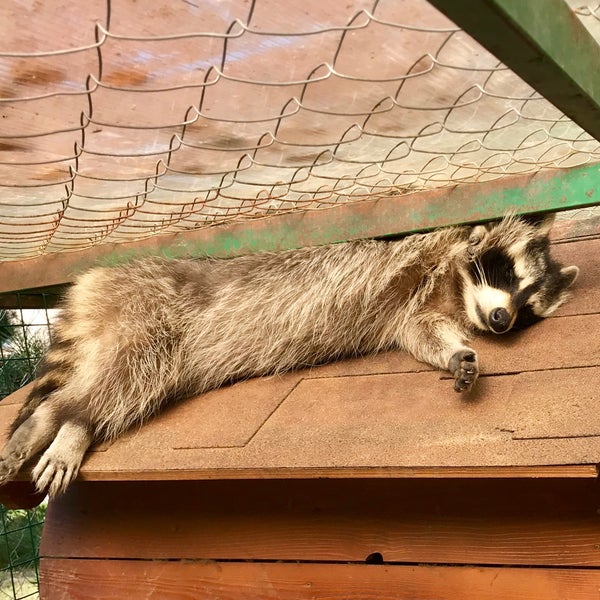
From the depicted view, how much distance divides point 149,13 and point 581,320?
141 centimetres

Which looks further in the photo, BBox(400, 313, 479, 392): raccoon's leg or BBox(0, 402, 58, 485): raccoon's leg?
BBox(0, 402, 58, 485): raccoon's leg

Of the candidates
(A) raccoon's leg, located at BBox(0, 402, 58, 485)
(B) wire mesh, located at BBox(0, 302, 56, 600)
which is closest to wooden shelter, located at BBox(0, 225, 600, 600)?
(A) raccoon's leg, located at BBox(0, 402, 58, 485)

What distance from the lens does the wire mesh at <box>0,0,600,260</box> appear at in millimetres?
1122

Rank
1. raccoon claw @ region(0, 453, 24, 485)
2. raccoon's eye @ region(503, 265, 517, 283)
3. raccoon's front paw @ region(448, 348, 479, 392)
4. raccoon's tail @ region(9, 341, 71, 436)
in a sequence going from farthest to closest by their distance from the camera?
1. raccoon's tail @ region(9, 341, 71, 436)
2. raccoon's eye @ region(503, 265, 517, 283)
3. raccoon claw @ region(0, 453, 24, 485)
4. raccoon's front paw @ region(448, 348, 479, 392)

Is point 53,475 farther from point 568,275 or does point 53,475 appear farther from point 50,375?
point 568,275

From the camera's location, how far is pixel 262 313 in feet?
7.66

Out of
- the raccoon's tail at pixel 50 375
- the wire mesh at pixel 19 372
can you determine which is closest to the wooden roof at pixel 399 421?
the raccoon's tail at pixel 50 375

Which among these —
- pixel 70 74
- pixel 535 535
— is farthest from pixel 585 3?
pixel 535 535

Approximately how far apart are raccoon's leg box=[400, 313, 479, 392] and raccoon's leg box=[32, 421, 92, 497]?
97 centimetres

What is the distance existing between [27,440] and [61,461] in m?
0.16

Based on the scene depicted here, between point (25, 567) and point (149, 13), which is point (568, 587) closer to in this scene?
point (149, 13)

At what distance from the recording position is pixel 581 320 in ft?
6.48

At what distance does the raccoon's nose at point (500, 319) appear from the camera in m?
1.99

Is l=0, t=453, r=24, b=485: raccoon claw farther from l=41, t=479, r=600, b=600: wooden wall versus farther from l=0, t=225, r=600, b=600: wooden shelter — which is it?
l=41, t=479, r=600, b=600: wooden wall
